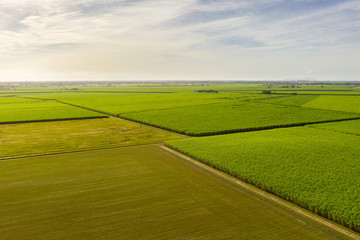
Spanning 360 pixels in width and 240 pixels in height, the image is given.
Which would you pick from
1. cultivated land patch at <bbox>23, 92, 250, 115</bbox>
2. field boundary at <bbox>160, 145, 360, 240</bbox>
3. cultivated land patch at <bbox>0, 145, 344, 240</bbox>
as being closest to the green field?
cultivated land patch at <bbox>0, 145, 344, 240</bbox>

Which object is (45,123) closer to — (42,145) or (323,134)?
(42,145)

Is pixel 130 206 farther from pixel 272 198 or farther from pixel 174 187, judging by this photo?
pixel 272 198

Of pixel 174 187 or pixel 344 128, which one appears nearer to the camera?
pixel 174 187

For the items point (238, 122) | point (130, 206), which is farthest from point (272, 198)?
point (238, 122)

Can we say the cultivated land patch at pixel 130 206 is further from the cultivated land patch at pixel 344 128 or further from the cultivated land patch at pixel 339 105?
the cultivated land patch at pixel 339 105

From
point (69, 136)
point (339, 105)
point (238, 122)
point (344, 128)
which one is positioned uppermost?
point (339, 105)

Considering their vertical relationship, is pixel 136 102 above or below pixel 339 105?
above

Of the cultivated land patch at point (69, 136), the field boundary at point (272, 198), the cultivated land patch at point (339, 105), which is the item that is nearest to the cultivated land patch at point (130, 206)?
the field boundary at point (272, 198)

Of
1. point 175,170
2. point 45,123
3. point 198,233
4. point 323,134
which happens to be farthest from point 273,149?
point 45,123
